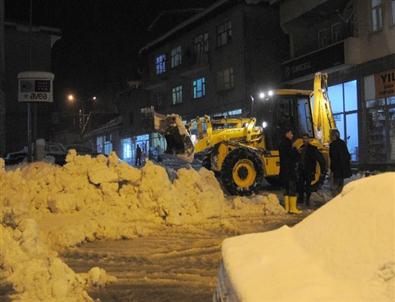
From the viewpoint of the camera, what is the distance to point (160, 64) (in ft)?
149

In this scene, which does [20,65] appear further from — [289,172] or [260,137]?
[289,172]

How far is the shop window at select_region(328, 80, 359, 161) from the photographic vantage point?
24.6 meters

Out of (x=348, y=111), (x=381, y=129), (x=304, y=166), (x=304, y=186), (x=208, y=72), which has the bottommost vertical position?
(x=304, y=186)

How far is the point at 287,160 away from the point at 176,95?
101ft

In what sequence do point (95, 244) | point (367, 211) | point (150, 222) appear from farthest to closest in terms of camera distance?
point (150, 222), point (95, 244), point (367, 211)

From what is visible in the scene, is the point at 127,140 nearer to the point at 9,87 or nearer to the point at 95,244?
the point at 9,87

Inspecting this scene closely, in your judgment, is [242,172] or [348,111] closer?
[242,172]

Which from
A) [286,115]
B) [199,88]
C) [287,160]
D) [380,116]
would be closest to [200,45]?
[199,88]

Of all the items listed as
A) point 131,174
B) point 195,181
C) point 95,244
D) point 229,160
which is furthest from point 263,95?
point 95,244

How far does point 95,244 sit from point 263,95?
8.31 m

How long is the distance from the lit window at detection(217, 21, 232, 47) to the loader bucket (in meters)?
17.8

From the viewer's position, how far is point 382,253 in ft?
8.89

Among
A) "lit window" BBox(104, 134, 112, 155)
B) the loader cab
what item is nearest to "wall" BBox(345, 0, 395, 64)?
the loader cab

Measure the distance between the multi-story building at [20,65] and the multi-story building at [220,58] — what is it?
826cm
